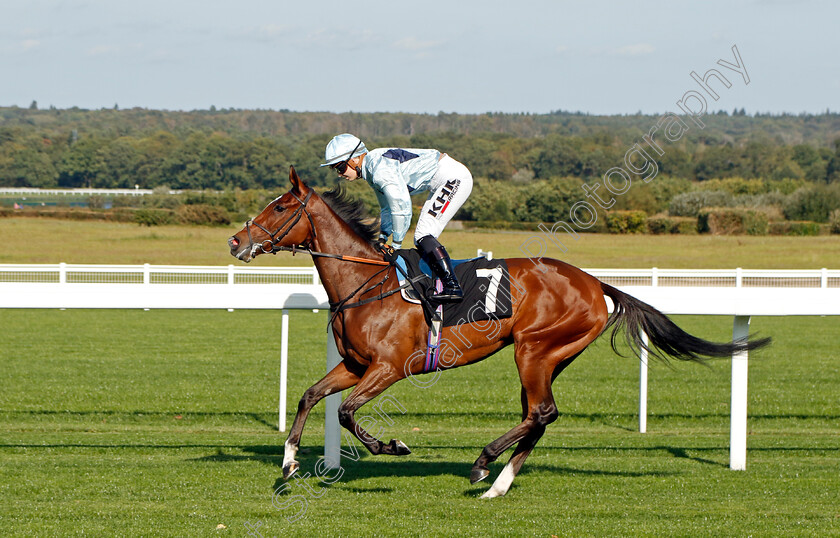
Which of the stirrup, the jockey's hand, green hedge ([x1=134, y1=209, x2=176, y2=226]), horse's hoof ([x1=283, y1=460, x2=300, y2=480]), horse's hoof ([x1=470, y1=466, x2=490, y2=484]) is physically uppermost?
green hedge ([x1=134, y1=209, x2=176, y2=226])

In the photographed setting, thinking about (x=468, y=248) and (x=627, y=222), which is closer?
(x=468, y=248)

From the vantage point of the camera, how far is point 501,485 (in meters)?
4.71

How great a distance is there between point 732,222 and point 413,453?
146ft

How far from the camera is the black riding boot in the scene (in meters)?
4.71

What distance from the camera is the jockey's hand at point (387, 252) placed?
4.96 metres

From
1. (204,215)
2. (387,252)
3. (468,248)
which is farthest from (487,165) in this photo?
(387,252)

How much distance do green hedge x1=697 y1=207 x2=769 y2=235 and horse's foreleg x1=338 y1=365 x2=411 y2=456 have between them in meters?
45.0

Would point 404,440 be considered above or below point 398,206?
below

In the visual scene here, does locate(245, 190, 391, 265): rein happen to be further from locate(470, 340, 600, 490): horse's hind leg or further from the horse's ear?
locate(470, 340, 600, 490): horse's hind leg

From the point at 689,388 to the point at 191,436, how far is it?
214 inches

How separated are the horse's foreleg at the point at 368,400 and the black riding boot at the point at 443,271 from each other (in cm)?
49

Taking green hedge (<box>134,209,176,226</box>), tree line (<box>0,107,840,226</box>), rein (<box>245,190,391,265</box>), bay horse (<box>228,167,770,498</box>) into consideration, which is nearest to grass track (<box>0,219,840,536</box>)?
bay horse (<box>228,167,770,498</box>)

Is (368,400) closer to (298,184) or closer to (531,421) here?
(531,421)

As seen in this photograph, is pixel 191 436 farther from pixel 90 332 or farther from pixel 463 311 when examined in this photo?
pixel 90 332
